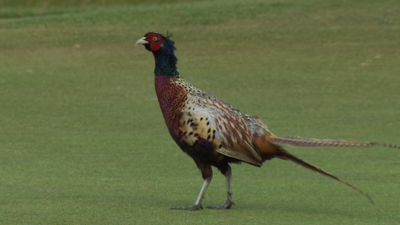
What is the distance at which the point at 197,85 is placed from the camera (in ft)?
37.4

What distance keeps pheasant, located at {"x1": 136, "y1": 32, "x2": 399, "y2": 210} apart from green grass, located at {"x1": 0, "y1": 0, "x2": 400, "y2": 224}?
1.25ft

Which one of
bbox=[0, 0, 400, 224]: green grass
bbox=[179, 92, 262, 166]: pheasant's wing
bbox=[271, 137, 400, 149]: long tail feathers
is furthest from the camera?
bbox=[0, 0, 400, 224]: green grass

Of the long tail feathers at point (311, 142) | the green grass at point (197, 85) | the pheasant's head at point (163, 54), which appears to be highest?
the pheasant's head at point (163, 54)

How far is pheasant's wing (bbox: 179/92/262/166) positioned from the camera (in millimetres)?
5738

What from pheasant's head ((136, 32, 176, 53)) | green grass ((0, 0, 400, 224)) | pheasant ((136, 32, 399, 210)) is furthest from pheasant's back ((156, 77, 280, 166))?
green grass ((0, 0, 400, 224))

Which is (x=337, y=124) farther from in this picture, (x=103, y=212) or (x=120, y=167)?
(x=103, y=212)

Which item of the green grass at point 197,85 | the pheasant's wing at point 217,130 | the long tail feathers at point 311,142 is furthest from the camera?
the green grass at point 197,85

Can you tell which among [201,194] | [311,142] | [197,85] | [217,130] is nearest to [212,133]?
[217,130]

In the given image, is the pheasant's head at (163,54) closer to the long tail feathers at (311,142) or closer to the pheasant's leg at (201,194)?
the pheasant's leg at (201,194)

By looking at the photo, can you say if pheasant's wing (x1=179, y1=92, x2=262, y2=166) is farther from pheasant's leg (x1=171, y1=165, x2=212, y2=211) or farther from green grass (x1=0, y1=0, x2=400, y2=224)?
green grass (x1=0, y1=0, x2=400, y2=224)

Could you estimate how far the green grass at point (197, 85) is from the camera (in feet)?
19.8

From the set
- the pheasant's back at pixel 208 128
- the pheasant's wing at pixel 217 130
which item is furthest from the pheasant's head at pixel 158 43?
the pheasant's wing at pixel 217 130

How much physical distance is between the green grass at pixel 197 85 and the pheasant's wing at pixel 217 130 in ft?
1.43

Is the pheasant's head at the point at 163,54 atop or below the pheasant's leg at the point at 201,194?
atop
